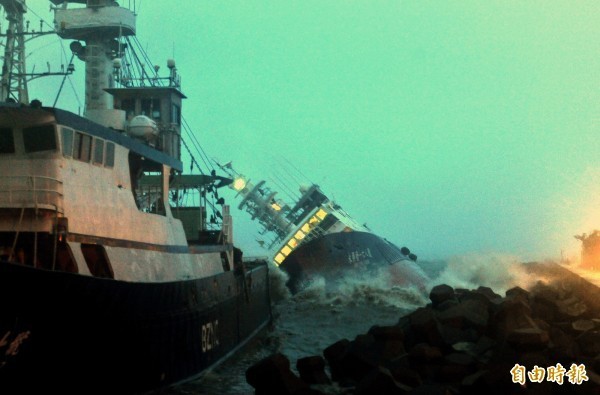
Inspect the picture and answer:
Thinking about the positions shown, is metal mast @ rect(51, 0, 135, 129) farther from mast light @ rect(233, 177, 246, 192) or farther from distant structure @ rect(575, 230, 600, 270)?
distant structure @ rect(575, 230, 600, 270)

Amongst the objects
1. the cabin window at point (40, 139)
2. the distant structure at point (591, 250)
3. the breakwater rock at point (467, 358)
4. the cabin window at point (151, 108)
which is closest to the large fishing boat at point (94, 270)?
the cabin window at point (40, 139)

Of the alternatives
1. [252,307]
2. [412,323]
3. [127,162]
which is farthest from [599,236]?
[127,162]

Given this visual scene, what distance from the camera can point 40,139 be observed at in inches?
508

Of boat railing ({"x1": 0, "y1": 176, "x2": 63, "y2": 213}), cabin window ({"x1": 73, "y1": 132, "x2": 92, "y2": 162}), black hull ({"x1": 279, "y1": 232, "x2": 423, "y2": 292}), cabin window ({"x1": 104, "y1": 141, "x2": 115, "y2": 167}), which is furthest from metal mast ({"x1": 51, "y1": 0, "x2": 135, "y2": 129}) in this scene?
boat railing ({"x1": 0, "y1": 176, "x2": 63, "y2": 213})

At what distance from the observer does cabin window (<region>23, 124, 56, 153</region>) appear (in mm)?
12859

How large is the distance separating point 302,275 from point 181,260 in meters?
21.6

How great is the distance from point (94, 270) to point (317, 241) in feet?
81.9

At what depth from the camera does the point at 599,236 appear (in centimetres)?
5572

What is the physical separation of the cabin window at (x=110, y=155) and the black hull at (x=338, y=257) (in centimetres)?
2380

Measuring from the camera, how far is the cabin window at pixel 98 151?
547 inches

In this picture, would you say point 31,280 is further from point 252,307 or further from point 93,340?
point 252,307

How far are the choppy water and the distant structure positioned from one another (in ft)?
40.3

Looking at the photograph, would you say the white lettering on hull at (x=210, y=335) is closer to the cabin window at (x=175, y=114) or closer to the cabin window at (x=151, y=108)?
the cabin window at (x=175, y=114)

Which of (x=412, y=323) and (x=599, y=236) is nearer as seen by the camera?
(x=412, y=323)
